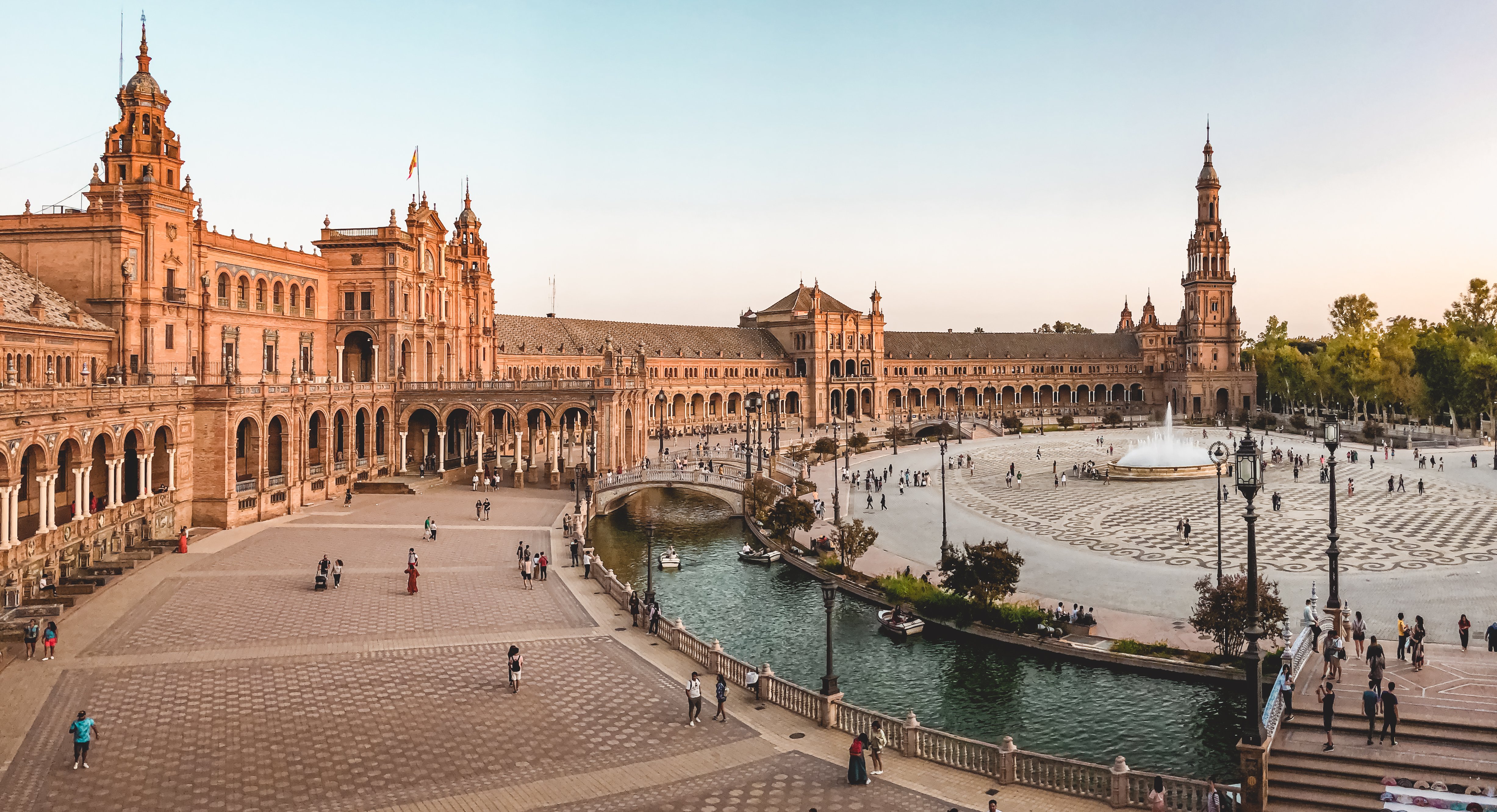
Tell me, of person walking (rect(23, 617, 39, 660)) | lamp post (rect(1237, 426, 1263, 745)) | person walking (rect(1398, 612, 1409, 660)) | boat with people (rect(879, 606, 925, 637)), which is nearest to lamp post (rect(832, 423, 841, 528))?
boat with people (rect(879, 606, 925, 637))

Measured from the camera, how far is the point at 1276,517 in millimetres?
50250

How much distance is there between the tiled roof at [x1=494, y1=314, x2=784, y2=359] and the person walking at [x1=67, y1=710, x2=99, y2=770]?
71.3 meters

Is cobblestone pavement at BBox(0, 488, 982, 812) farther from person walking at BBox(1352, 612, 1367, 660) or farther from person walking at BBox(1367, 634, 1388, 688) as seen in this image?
person walking at BBox(1352, 612, 1367, 660)

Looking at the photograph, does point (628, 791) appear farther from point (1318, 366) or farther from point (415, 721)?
point (1318, 366)

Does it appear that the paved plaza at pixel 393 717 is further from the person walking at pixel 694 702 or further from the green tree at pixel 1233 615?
the green tree at pixel 1233 615

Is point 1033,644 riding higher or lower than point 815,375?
lower

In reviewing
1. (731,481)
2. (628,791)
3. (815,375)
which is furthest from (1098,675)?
(815,375)

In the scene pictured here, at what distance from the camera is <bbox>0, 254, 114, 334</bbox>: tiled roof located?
4322 cm

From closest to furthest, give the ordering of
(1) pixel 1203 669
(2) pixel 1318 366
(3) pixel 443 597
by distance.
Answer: (1) pixel 1203 669, (3) pixel 443 597, (2) pixel 1318 366

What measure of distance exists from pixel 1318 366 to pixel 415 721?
12501cm

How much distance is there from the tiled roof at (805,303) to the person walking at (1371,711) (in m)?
107

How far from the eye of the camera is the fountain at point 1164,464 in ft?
225

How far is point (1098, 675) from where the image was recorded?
2747 centimetres

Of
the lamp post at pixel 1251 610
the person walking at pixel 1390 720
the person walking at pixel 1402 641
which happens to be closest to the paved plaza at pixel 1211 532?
the person walking at pixel 1402 641
